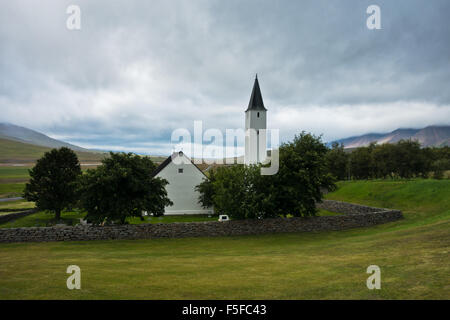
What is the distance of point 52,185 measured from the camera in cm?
4078

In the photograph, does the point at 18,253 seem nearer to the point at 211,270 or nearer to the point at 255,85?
the point at 211,270

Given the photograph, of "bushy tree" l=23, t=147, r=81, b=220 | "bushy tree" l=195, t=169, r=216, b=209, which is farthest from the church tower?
"bushy tree" l=23, t=147, r=81, b=220

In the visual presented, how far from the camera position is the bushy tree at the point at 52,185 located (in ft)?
132

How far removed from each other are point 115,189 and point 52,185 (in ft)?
73.2

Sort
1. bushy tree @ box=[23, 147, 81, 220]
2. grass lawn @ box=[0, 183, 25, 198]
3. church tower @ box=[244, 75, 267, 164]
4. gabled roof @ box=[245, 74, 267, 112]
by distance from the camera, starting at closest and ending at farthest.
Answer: bushy tree @ box=[23, 147, 81, 220]
church tower @ box=[244, 75, 267, 164]
gabled roof @ box=[245, 74, 267, 112]
grass lawn @ box=[0, 183, 25, 198]

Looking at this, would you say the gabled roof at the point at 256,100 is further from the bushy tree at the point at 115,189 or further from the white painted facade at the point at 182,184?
the bushy tree at the point at 115,189

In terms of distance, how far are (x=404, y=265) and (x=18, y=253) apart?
70.6 ft

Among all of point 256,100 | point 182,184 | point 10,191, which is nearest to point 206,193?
point 182,184

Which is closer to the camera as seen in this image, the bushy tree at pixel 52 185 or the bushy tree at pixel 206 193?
the bushy tree at pixel 52 185

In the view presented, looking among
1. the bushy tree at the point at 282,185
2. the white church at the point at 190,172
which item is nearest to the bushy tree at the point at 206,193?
the white church at the point at 190,172

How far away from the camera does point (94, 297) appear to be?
29.3ft

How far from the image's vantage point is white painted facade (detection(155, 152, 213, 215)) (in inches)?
1689

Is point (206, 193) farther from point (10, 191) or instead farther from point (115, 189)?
point (10, 191)

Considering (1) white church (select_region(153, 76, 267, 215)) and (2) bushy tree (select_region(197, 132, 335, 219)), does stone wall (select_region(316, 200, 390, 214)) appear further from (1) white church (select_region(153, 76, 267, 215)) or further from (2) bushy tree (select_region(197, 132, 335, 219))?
(1) white church (select_region(153, 76, 267, 215))
